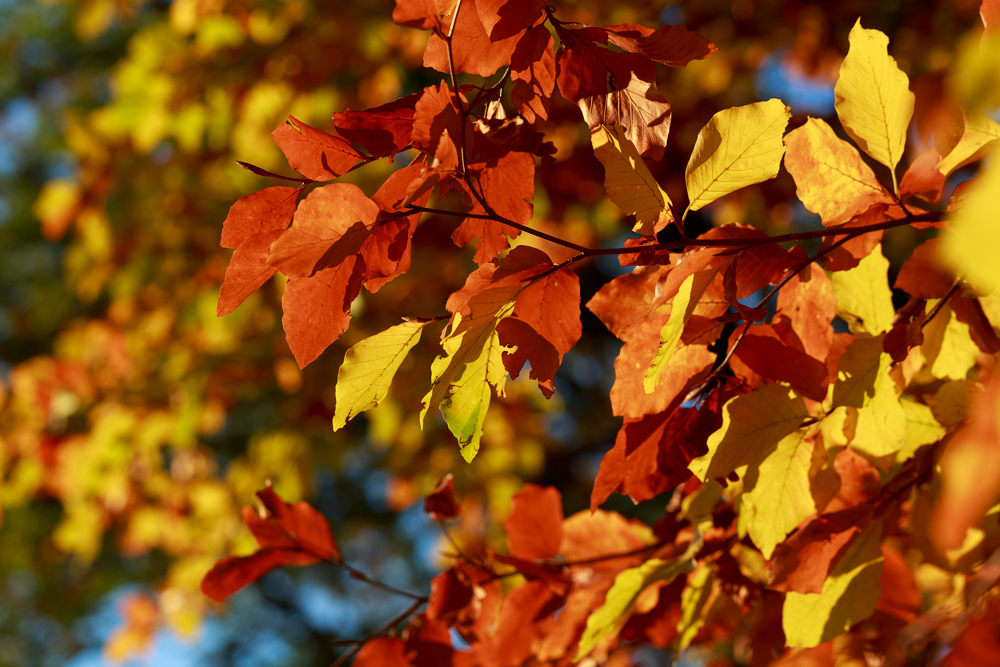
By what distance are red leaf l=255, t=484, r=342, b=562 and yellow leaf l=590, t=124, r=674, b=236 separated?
1.53 feet

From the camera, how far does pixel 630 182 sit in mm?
452

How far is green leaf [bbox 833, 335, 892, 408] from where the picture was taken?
521 mm

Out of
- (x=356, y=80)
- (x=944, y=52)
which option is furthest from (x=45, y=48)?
(x=944, y=52)

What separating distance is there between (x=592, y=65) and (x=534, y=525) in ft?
1.59

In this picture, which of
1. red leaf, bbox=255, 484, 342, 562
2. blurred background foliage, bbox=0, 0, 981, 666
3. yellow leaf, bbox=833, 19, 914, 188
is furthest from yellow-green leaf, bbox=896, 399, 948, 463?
blurred background foliage, bbox=0, 0, 981, 666

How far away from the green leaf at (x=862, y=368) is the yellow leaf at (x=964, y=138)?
140mm

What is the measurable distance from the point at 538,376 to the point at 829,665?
62 centimetres

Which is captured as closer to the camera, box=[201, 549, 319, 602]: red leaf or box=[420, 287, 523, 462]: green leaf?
box=[420, 287, 523, 462]: green leaf

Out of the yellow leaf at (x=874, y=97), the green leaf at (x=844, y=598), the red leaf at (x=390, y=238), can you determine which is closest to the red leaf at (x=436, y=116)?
the red leaf at (x=390, y=238)

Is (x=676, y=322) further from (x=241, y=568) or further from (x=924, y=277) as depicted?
(x=241, y=568)

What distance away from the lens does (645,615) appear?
0.74 metres

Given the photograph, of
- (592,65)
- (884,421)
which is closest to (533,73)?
(592,65)

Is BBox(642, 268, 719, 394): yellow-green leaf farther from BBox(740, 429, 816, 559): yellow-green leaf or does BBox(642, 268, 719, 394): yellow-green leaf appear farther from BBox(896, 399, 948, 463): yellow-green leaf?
BBox(896, 399, 948, 463): yellow-green leaf

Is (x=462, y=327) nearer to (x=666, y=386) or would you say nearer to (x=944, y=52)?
(x=666, y=386)
